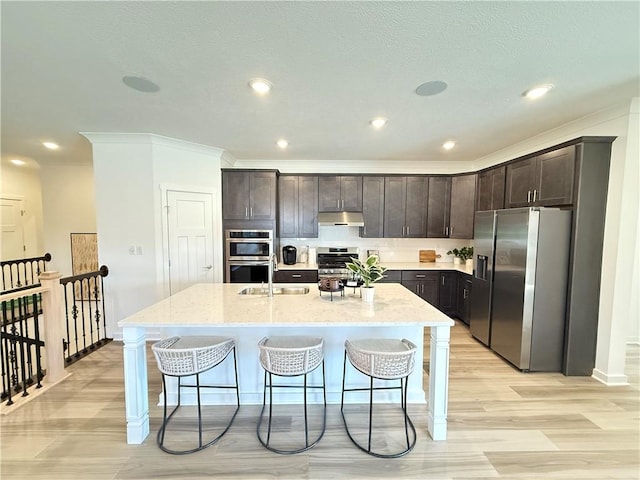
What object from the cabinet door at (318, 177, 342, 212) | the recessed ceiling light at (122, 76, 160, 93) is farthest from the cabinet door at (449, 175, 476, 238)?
the recessed ceiling light at (122, 76, 160, 93)

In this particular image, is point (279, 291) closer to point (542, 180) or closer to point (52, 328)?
point (52, 328)

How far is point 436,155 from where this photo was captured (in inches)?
175

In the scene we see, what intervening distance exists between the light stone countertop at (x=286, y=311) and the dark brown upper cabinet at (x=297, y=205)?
87.1 inches

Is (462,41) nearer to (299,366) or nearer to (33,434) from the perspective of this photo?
(299,366)

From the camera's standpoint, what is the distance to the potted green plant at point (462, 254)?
4672mm

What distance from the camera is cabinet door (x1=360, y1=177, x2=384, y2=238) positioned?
4.75m

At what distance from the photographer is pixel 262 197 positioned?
174 inches

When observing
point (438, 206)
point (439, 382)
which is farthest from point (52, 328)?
point (438, 206)

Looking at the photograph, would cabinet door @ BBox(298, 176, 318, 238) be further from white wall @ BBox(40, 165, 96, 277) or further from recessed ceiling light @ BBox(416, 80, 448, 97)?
white wall @ BBox(40, 165, 96, 277)

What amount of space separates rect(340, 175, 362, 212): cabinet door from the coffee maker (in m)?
1.10

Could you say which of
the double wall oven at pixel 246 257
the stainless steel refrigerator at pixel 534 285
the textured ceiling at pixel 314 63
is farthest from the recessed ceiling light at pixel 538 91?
the double wall oven at pixel 246 257

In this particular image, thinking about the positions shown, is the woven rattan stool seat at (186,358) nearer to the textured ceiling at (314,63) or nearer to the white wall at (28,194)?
the textured ceiling at (314,63)

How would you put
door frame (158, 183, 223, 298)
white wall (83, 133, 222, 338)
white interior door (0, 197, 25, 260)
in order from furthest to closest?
white interior door (0, 197, 25, 260) → door frame (158, 183, 223, 298) → white wall (83, 133, 222, 338)

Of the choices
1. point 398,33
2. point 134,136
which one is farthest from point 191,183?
point 398,33
